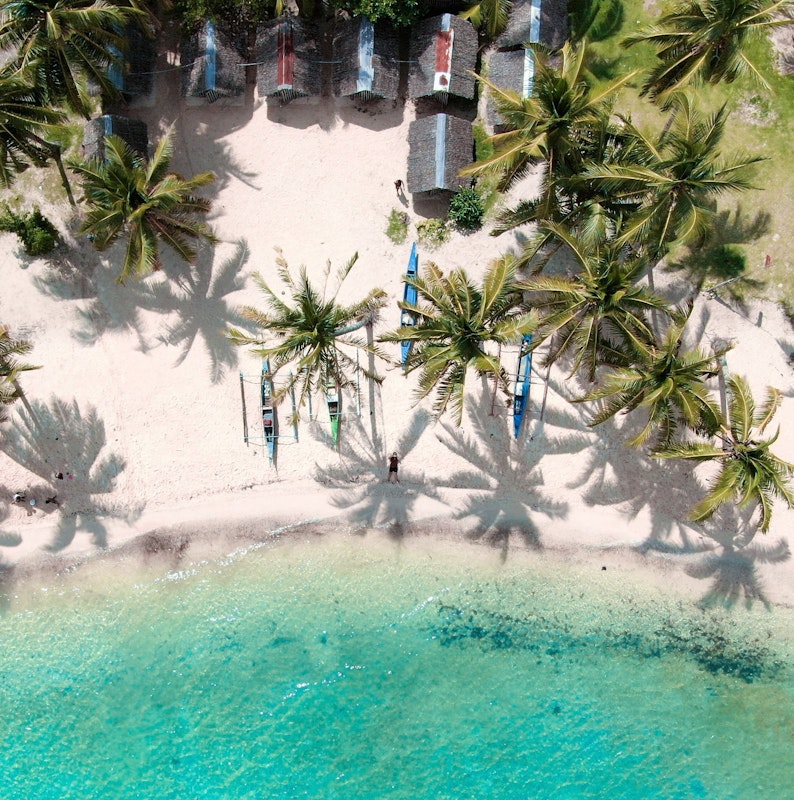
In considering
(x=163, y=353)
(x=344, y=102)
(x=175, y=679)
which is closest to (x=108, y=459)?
(x=163, y=353)

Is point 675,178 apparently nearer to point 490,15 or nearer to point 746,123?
point 746,123

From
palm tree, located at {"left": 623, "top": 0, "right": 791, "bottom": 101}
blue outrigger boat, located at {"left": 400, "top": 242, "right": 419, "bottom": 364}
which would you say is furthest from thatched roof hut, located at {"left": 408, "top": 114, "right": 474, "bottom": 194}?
palm tree, located at {"left": 623, "top": 0, "right": 791, "bottom": 101}

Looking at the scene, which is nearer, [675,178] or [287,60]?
[675,178]

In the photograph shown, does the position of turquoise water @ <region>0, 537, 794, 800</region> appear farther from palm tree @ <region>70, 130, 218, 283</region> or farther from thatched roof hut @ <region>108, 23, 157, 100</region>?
thatched roof hut @ <region>108, 23, 157, 100</region>

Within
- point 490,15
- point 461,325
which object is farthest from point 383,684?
point 490,15

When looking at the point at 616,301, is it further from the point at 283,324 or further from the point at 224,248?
the point at 224,248

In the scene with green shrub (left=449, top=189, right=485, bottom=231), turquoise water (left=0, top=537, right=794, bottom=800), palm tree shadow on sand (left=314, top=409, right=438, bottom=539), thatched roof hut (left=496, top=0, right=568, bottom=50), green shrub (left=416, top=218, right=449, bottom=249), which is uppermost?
thatched roof hut (left=496, top=0, right=568, bottom=50)

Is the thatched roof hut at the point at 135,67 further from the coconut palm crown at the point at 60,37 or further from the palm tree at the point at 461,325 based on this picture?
the palm tree at the point at 461,325
